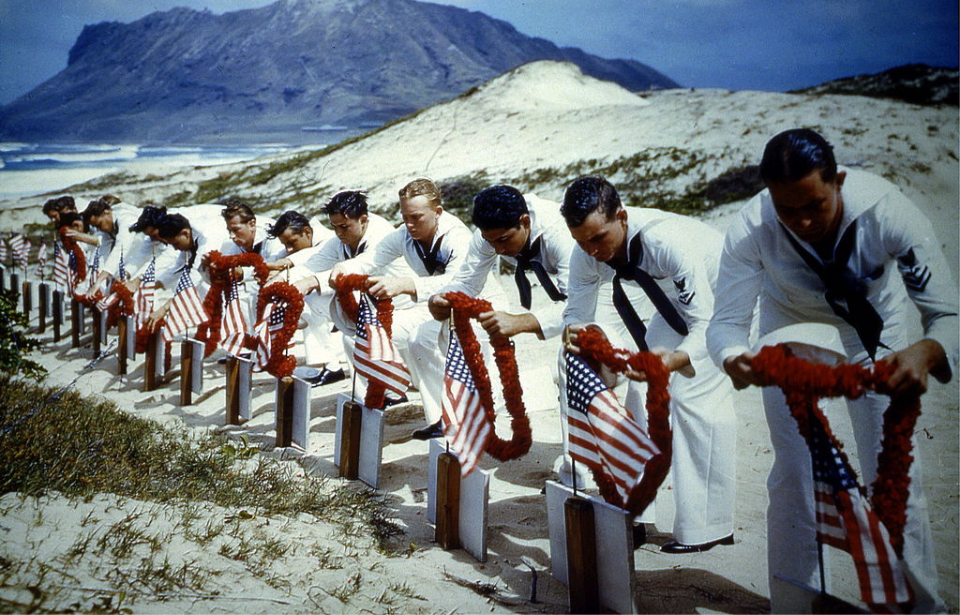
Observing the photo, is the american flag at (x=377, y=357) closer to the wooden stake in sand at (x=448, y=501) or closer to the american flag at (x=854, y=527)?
the wooden stake in sand at (x=448, y=501)

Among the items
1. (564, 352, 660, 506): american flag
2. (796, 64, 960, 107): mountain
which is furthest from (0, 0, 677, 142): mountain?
(796, 64, 960, 107): mountain

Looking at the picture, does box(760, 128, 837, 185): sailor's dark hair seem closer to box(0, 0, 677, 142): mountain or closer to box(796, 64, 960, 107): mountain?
box(0, 0, 677, 142): mountain

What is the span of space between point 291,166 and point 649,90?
80.8ft

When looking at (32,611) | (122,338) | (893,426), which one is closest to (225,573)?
(32,611)

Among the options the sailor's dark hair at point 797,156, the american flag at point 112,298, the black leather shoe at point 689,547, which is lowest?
the black leather shoe at point 689,547

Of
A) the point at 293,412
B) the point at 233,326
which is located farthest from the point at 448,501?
the point at 233,326

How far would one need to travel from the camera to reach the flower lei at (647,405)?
2.67 metres

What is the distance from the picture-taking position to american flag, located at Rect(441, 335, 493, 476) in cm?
346

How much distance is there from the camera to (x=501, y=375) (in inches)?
138

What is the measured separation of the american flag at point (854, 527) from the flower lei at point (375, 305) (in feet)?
9.70

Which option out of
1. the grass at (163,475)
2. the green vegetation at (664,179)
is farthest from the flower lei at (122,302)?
the green vegetation at (664,179)

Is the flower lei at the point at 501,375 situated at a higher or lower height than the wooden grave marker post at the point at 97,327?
higher

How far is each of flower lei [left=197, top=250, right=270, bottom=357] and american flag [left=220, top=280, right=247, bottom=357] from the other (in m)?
0.09

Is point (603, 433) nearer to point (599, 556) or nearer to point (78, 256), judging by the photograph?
point (599, 556)
